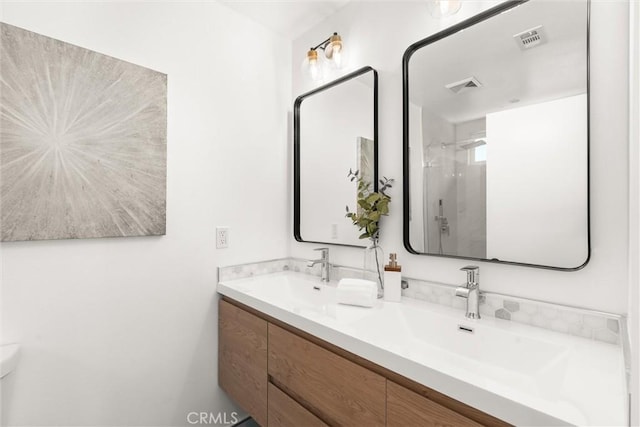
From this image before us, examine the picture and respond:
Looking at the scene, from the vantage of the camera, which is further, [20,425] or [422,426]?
[20,425]

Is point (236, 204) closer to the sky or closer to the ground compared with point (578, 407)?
closer to the sky

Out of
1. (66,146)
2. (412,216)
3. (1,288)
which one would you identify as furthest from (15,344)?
(412,216)

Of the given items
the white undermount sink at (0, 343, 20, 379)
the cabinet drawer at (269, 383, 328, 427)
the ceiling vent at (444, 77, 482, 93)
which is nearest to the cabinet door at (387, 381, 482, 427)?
the cabinet drawer at (269, 383, 328, 427)

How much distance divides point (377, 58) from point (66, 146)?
1.37 m

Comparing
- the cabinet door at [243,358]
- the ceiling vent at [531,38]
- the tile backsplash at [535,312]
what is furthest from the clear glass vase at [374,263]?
the ceiling vent at [531,38]

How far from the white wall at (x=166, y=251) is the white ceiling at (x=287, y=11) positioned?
0.06 m

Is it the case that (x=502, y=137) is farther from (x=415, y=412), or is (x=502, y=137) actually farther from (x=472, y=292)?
(x=415, y=412)

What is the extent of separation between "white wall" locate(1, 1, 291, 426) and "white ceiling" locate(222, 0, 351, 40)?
60mm

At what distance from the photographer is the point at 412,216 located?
4.50 ft

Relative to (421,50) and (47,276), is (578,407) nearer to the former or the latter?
(421,50)

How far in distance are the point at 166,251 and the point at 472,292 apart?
1314 millimetres

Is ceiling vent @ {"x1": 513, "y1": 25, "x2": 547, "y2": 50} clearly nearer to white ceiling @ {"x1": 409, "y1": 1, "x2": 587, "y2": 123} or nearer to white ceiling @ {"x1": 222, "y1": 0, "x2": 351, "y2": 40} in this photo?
white ceiling @ {"x1": 409, "y1": 1, "x2": 587, "y2": 123}

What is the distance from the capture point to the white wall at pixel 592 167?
909 mm

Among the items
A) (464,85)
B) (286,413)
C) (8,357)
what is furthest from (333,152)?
(8,357)
